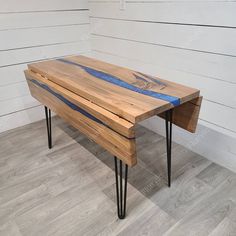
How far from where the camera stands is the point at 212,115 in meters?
1.71

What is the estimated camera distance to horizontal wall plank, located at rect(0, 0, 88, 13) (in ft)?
6.54

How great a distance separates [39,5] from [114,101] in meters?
1.54

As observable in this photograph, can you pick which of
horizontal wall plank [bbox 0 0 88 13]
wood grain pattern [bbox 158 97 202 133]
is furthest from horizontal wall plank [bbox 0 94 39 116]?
wood grain pattern [bbox 158 97 202 133]

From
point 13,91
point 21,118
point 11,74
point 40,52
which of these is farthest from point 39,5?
point 21,118

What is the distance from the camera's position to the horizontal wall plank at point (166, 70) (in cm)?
158

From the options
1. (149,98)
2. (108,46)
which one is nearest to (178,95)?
(149,98)

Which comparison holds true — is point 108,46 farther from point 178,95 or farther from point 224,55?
point 178,95

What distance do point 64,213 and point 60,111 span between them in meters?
0.61

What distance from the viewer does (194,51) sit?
5.42 ft

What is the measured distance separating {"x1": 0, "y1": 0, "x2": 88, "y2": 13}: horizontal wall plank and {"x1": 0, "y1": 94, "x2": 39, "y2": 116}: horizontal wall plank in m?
0.78

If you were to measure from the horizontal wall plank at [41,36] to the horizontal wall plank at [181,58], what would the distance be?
34 centimetres

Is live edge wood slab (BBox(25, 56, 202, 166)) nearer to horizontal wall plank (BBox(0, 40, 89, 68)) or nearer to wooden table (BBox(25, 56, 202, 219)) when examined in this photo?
wooden table (BBox(25, 56, 202, 219))

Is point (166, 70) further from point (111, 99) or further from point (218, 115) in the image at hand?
point (111, 99)

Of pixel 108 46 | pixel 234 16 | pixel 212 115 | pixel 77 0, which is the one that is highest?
pixel 77 0
